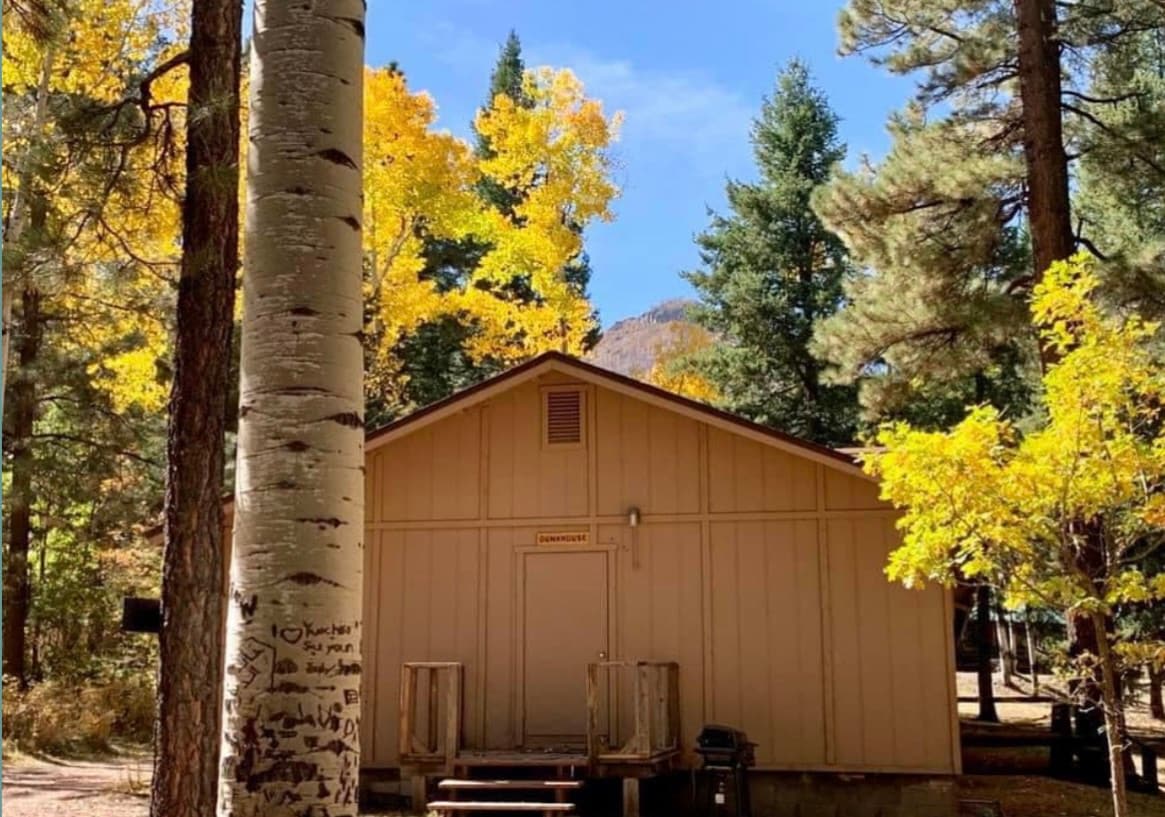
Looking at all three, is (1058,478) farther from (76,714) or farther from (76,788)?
(76,714)

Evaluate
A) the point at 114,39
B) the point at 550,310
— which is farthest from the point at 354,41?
the point at 550,310

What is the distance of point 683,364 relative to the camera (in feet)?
69.0

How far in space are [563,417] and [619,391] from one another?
23.8 inches

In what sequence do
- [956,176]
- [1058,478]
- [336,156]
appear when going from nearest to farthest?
1. [336,156]
2. [1058,478]
3. [956,176]

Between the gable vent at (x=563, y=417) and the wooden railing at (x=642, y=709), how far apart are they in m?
2.10

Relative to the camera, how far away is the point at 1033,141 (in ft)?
39.5

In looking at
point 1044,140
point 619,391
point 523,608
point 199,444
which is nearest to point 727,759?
point 523,608

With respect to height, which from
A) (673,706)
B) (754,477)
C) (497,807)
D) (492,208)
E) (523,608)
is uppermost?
(492,208)

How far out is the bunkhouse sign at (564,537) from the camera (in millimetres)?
10023

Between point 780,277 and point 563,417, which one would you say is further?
point 780,277

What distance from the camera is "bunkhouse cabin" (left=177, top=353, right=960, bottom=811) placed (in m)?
9.29

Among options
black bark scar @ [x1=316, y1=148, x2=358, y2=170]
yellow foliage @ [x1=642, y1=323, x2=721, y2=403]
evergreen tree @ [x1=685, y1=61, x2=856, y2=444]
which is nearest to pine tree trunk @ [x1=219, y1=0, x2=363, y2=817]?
black bark scar @ [x1=316, y1=148, x2=358, y2=170]

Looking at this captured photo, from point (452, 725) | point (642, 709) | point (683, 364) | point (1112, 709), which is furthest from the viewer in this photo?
point (683, 364)

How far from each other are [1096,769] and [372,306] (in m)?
12.5
